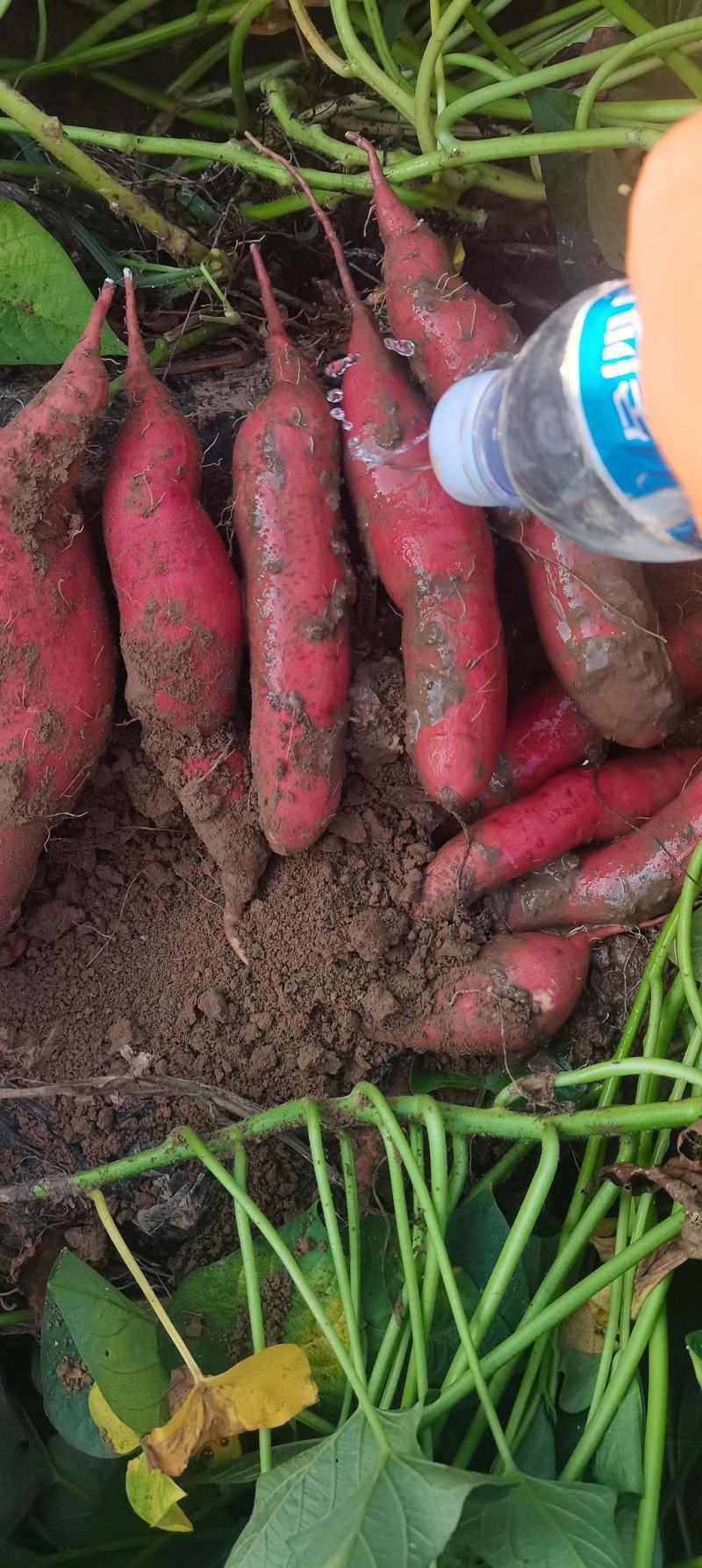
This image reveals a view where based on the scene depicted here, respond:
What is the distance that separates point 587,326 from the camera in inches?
24.6

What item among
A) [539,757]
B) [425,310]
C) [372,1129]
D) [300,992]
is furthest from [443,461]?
[372,1129]

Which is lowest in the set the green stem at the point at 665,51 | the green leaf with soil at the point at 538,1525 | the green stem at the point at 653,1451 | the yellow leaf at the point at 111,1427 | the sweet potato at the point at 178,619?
the green stem at the point at 653,1451

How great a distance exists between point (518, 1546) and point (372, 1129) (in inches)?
13.3

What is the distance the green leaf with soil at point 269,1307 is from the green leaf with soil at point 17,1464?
23 cm

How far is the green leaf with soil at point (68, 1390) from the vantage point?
3.14ft

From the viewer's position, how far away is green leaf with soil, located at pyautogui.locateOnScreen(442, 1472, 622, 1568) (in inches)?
29.1

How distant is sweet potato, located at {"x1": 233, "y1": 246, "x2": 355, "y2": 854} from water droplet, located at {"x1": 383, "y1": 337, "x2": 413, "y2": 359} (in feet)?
0.28

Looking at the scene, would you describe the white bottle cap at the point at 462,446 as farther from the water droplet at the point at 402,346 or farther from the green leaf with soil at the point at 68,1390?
the green leaf with soil at the point at 68,1390

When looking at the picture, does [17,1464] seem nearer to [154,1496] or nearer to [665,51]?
[154,1496]

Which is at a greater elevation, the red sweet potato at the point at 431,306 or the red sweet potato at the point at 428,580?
the red sweet potato at the point at 431,306

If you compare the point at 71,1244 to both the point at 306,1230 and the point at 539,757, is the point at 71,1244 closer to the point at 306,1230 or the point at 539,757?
the point at 306,1230

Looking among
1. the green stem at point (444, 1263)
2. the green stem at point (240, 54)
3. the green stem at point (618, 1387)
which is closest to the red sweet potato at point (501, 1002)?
the green stem at point (444, 1263)

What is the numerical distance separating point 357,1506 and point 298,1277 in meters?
0.15

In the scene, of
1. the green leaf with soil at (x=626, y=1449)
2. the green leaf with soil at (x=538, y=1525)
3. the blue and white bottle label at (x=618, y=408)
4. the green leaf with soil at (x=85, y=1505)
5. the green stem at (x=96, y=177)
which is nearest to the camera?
the blue and white bottle label at (x=618, y=408)
